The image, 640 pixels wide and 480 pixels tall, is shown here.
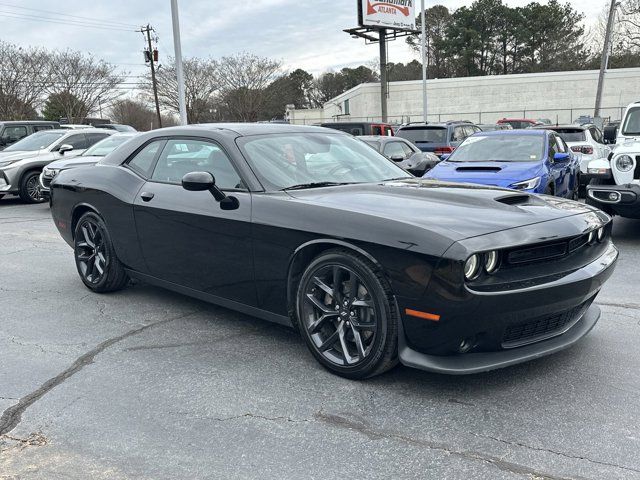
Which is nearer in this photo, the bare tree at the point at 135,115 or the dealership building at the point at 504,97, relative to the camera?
the dealership building at the point at 504,97

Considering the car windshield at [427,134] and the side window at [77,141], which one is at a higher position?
the side window at [77,141]

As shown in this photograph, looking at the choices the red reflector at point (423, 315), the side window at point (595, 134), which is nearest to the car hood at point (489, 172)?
the red reflector at point (423, 315)

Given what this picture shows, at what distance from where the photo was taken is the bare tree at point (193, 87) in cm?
4838

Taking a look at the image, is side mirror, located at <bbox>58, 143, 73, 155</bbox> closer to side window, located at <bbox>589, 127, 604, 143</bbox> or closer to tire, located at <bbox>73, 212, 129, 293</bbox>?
tire, located at <bbox>73, 212, 129, 293</bbox>

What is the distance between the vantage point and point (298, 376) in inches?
140

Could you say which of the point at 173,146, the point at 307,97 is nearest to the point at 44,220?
the point at 173,146

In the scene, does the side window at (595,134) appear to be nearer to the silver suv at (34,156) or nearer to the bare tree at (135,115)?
the silver suv at (34,156)

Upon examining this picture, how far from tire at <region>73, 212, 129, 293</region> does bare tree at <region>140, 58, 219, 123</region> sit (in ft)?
144

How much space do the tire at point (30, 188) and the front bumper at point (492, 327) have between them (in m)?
11.8

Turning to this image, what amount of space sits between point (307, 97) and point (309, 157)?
9132 centimetres

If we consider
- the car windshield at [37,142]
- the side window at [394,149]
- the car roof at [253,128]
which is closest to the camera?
the car roof at [253,128]

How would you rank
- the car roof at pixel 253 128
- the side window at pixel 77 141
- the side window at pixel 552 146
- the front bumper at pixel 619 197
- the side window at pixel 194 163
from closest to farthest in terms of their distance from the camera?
the side window at pixel 194 163
the car roof at pixel 253 128
the front bumper at pixel 619 197
the side window at pixel 552 146
the side window at pixel 77 141

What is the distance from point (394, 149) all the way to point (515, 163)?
3.18 meters

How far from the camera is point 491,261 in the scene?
300 cm
